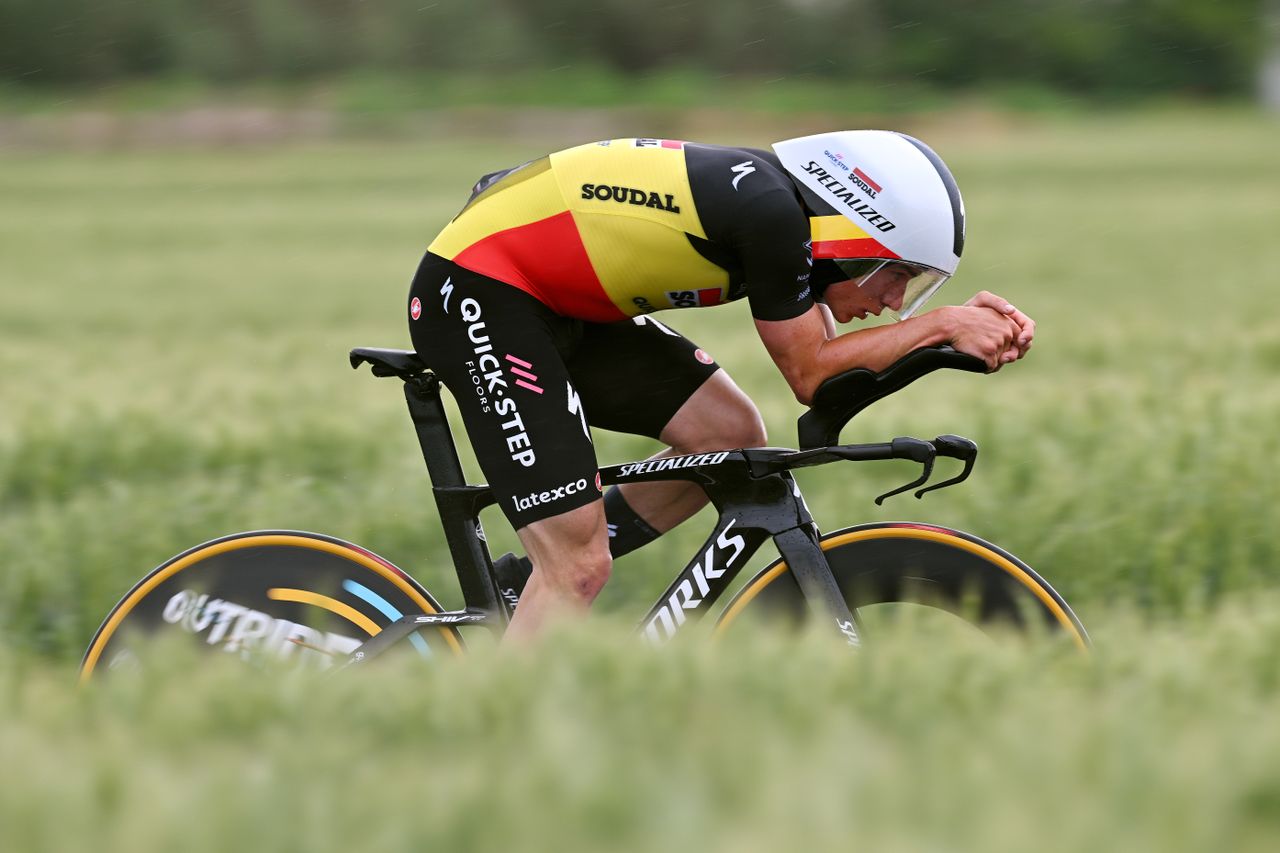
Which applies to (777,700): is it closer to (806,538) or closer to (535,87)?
(806,538)

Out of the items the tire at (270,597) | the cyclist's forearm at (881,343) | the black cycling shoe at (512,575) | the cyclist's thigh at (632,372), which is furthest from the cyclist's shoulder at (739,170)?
the tire at (270,597)

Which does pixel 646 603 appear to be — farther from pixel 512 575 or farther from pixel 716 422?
pixel 716 422

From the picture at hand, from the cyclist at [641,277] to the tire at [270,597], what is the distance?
1.78 ft

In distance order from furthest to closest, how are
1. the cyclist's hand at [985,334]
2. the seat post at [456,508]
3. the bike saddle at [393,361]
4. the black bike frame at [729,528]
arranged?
the seat post at [456,508] < the bike saddle at [393,361] < the black bike frame at [729,528] < the cyclist's hand at [985,334]

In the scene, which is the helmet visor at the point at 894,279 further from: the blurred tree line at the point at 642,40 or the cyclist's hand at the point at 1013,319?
the blurred tree line at the point at 642,40

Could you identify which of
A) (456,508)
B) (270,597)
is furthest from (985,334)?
(270,597)

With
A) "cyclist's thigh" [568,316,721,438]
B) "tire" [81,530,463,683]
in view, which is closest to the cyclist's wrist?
"cyclist's thigh" [568,316,721,438]

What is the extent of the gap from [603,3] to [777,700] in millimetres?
68054

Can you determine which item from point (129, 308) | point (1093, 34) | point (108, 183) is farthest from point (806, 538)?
point (1093, 34)

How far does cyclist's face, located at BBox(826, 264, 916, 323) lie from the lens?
382 cm

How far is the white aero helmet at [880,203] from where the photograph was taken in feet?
12.1

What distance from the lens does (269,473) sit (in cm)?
708

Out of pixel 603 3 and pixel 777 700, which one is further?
pixel 603 3

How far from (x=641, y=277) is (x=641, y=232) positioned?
0.41ft
